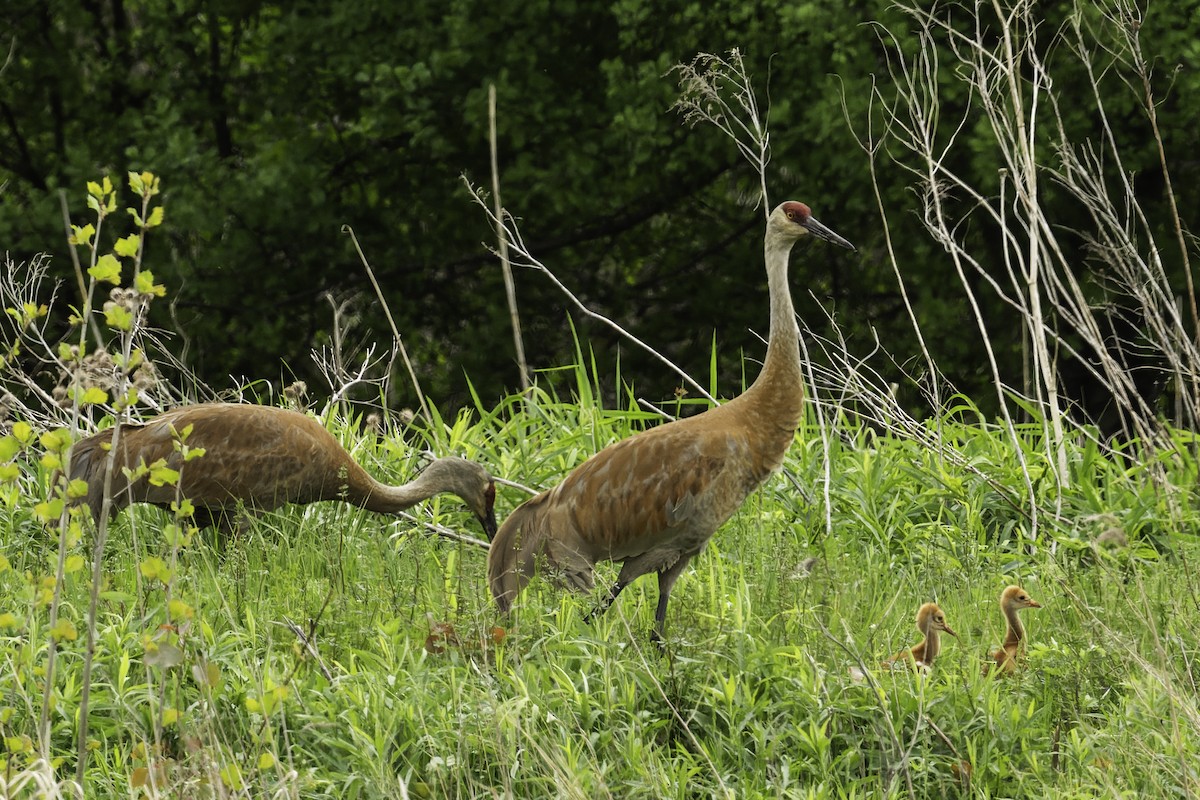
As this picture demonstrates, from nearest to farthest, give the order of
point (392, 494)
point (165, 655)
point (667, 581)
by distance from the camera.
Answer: point (165, 655), point (667, 581), point (392, 494)

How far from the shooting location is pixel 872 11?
32.8 ft

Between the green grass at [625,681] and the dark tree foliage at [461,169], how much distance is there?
5.25 metres

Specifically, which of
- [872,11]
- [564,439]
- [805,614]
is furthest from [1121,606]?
[872,11]

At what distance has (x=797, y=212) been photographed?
5.54 m

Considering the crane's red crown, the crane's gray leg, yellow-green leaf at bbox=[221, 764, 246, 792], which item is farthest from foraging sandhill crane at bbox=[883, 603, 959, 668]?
yellow-green leaf at bbox=[221, 764, 246, 792]

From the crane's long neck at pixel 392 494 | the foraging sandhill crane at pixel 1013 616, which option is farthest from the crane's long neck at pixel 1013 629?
the crane's long neck at pixel 392 494

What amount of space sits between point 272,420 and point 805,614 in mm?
2337

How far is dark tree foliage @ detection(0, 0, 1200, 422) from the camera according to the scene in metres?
10.7

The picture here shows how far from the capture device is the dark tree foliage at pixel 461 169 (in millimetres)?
10727

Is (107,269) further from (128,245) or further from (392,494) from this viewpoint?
(392,494)

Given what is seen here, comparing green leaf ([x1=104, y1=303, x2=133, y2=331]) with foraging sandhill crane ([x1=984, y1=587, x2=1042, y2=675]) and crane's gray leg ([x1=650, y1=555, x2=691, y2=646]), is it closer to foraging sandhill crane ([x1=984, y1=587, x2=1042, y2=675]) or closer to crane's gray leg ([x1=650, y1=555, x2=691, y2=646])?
crane's gray leg ([x1=650, y1=555, x2=691, y2=646])

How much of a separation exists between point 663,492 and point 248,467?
1744 mm

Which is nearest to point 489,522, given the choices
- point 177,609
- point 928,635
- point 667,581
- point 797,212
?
point 667,581

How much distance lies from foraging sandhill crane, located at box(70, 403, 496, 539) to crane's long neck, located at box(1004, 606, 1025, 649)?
220 centimetres
